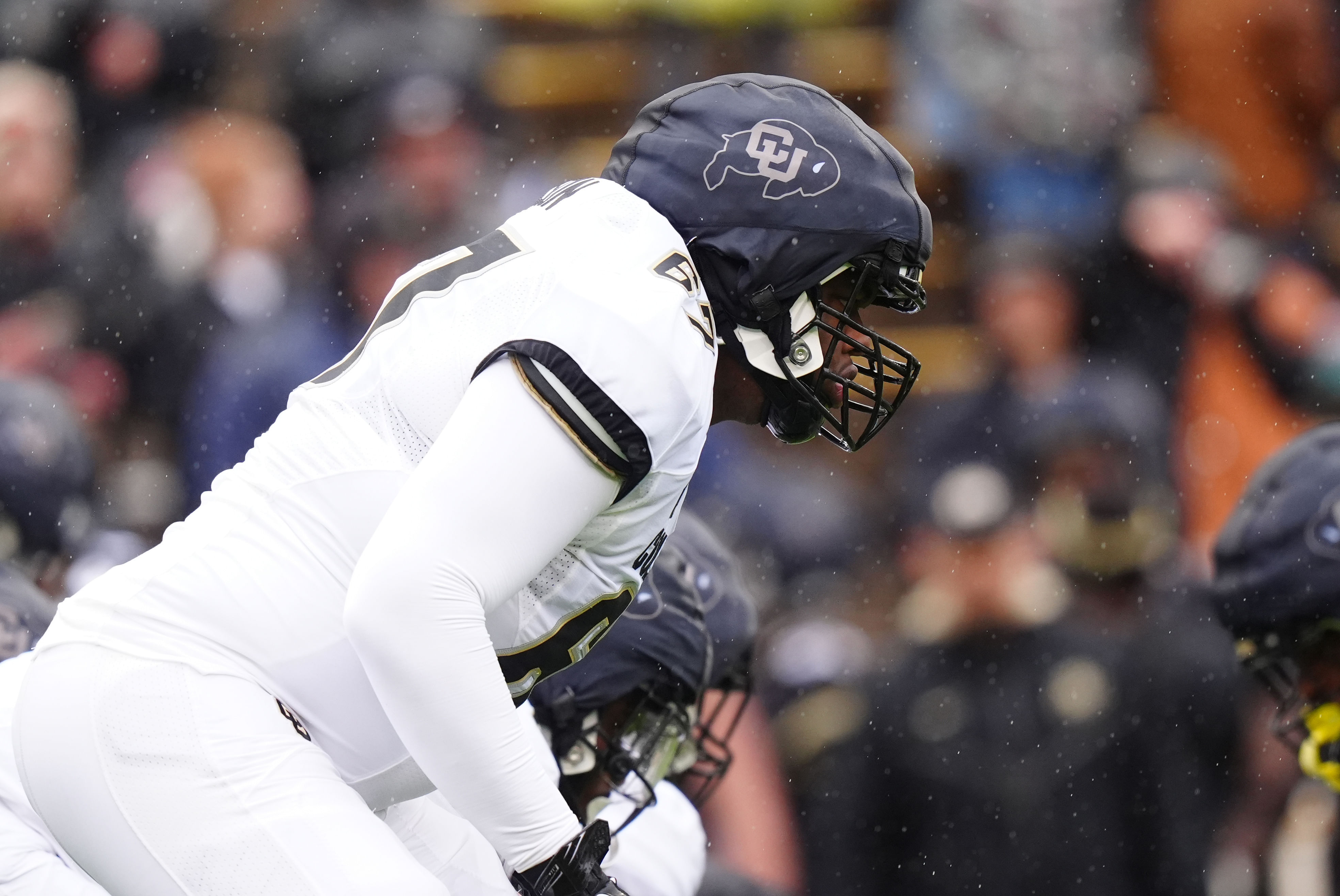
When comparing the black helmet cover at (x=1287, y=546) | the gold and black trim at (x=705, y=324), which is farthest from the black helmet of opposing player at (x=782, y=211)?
the black helmet cover at (x=1287, y=546)

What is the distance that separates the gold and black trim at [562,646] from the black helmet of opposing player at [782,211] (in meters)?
0.36

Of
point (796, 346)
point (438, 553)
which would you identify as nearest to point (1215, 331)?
point (796, 346)

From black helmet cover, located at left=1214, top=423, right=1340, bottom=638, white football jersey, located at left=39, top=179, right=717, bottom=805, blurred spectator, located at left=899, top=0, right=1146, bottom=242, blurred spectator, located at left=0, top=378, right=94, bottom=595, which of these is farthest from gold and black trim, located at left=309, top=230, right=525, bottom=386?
blurred spectator, located at left=899, top=0, right=1146, bottom=242

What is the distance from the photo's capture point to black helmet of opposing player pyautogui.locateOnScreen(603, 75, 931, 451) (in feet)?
5.88

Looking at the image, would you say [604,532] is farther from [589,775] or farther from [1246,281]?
[1246,281]

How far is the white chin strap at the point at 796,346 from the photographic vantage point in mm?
1876

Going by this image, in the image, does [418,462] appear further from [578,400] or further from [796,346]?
[796,346]

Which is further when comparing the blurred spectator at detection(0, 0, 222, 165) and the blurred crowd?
the blurred spectator at detection(0, 0, 222, 165)

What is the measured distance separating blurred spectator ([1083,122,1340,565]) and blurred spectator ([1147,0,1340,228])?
32 cm

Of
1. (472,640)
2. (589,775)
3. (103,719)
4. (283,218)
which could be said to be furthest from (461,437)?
(283,218)

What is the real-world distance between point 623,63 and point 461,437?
403 cm

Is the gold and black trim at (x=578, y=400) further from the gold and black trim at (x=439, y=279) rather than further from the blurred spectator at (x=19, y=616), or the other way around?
the blurred spectator at (x=19, y=616)

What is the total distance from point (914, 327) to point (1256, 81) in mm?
1482

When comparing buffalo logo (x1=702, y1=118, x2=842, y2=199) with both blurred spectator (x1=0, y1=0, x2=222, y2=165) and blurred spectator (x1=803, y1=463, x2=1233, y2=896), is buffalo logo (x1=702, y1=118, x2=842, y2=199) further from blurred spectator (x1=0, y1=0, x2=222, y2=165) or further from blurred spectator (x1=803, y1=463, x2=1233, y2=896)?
blurred spectator (x1=0, y1=0, x2=222, y2=165)
